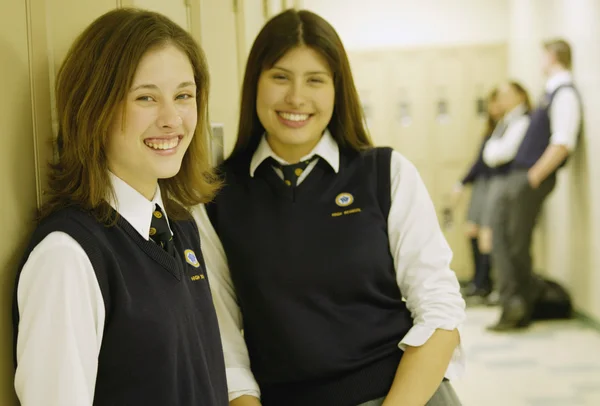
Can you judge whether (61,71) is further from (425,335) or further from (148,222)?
(425,335)

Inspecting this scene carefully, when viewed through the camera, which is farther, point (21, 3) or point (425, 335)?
point (425, 335)

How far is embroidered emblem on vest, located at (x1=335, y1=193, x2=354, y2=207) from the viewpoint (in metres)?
1.69

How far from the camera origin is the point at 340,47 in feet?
5.82

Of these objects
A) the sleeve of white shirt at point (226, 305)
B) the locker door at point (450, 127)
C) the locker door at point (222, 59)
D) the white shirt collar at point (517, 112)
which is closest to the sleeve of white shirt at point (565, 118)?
the white shirt collar at point (517, 112)

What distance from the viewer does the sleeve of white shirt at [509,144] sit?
583 centimetres

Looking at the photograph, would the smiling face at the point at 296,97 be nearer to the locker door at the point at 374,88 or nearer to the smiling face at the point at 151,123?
the smiling face at the point at 151,123

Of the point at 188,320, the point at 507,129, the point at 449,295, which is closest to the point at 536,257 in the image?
the point at 507,129

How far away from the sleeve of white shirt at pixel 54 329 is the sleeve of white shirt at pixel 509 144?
17.1ft

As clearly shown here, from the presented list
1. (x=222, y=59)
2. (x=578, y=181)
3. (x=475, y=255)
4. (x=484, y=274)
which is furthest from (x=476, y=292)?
(x=222, y=59)

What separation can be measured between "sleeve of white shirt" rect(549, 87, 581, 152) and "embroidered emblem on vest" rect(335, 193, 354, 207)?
A: 12.9 feet

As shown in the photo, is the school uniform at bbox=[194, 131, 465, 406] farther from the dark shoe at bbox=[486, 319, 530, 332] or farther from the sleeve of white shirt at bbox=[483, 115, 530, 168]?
the sleeve of white shirt at bbox=[483, 115, 530, 168]

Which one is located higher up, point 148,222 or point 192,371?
point 148,222

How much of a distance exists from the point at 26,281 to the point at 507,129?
5456 millimetres

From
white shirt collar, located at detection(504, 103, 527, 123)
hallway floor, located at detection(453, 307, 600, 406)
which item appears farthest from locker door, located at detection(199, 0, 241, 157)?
white shirt collar, located at detection(504, 103, 527, 123)
